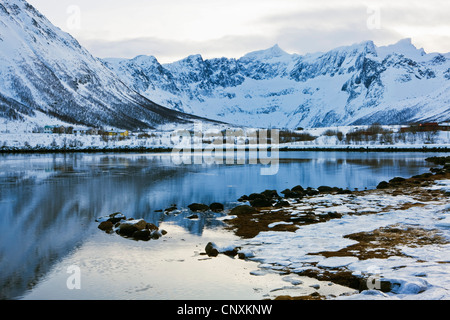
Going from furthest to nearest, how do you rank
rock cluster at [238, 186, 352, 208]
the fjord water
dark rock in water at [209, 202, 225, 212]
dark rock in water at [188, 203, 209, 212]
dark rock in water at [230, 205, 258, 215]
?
rock cluster at [238, 186, 352, 208]
dark rock in water at [188, 203, 209, 212]
dark rock in water at [209, 202, 225, 212]
dark rock in water at [230, 205, 258, 215]
the fjord water

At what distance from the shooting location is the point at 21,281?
13352 millimetres

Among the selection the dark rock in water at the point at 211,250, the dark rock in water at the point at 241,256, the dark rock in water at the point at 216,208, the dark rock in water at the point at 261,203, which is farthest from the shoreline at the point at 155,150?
the dark rock in water at the point at 241,256

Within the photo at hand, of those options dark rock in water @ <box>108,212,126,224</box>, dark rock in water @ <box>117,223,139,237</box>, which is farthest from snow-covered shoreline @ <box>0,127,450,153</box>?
dark rock in water @ <box>117,223,139,237</box>

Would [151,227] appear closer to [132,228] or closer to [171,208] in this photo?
[132,228]

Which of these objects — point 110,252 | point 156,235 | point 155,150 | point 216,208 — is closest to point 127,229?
point 156,235

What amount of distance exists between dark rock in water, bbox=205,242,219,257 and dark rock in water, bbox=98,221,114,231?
240 inches

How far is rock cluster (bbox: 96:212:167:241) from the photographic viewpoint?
18.3m

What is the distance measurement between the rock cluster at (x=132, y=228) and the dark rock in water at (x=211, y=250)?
324 cm

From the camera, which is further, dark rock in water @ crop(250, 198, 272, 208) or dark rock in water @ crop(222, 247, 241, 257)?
dark rock in water @ crop(250, 198, 272, 208)

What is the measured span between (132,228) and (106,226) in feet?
6.22

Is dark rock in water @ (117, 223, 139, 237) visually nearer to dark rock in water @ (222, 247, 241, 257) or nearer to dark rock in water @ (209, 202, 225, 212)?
dark rock in water @ (222, 247, 241, 257)
